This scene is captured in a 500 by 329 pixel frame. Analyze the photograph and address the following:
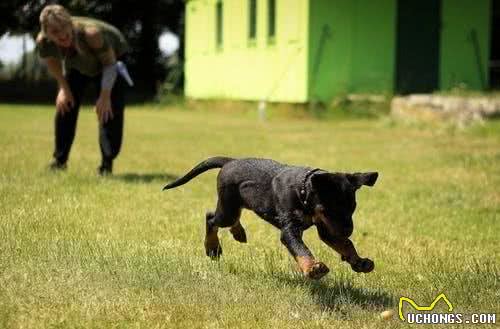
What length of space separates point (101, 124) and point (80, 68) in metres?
0.65

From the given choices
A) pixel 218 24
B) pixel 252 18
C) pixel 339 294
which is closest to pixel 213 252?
pixel 339 294

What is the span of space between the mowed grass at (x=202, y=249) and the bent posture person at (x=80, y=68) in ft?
1.40

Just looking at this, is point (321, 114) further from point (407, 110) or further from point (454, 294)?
point (454, 294)

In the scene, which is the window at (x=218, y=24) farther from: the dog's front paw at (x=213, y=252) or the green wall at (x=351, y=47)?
the dog's front paw at (x=213, y=252)

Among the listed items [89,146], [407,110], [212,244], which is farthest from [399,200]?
[407,110]

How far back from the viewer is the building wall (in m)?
22.3

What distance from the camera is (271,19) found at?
2417 centimetres

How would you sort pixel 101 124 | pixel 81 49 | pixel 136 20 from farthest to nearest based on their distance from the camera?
1. pixel 136 20
2. pixel 101 124
3. pixel 81 49

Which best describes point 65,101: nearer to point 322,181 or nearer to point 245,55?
point 322,181

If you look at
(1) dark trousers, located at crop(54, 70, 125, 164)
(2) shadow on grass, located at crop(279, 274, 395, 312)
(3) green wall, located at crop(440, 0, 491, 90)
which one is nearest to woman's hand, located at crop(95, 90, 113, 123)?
(1) dark trousers, located at crop(54, 70, 125, 164)

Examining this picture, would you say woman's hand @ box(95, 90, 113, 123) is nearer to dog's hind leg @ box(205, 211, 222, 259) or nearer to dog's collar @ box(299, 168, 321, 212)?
dog's hind leg @ box(205, 211, 222, 259)

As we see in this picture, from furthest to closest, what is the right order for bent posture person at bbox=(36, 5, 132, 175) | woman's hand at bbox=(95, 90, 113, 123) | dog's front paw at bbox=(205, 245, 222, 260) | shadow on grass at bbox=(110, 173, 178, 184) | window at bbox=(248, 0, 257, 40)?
window at bbox=(248, 0, 257, 40), shadow on grass at bbox=(110, 173, 178, 184), woman's hand at bbox=(95, 90, 113, 123), bent posture person at bbox=(36, 5, 132, 175), dog's front paw at bbox=(205, 245, 222, 260)

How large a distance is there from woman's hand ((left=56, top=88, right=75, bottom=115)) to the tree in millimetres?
24615

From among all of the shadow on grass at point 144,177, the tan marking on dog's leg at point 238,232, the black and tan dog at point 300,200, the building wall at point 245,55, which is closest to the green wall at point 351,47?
the building wall at point 245,55
